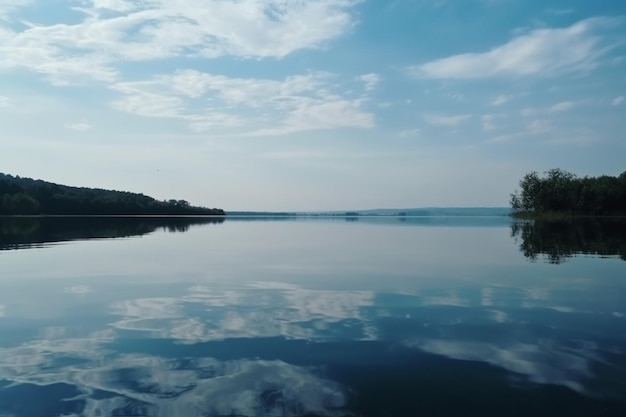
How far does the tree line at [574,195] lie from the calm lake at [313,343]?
120751mm

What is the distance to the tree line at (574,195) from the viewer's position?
417 feet

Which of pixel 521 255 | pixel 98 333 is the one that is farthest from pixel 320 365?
pixel 521 255

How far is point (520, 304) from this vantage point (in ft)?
50.1

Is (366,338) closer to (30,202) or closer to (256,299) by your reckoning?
(256,299)

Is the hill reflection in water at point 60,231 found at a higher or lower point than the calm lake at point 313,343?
higher

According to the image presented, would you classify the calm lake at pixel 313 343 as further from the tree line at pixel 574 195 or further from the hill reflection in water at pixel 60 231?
the tree line at pixel 574 195

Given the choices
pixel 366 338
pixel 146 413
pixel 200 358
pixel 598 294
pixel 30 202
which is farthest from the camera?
pixel 30 202

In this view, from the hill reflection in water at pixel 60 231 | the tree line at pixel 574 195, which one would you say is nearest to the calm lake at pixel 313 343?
the hill reflection in water at pixel 60 231

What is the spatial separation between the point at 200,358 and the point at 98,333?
357cm

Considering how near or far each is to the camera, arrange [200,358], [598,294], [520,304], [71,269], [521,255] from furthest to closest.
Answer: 1. [521,255]
2. [71,269]
3. [598,294]
4. [520,304]
5. [200,358]

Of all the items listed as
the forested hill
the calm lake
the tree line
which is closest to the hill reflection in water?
the calm lake

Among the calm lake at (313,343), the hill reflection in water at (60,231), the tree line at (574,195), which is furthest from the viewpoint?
the tree line at (574,195)

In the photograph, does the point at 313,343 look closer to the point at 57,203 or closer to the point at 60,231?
the point at 60,231

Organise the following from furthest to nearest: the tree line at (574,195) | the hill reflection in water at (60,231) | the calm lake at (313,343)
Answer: the tree line at (574,195) → the hill reflection in water at (60,231) → the calm lake at (313,343)
